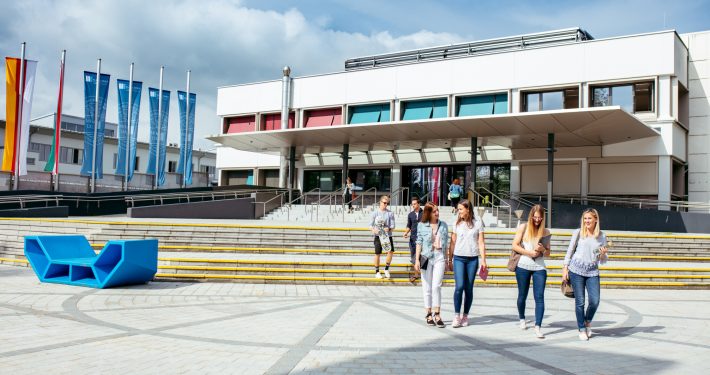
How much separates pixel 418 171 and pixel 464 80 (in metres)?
5.99

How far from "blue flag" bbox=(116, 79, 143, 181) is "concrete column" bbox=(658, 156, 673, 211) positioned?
28.6 metres

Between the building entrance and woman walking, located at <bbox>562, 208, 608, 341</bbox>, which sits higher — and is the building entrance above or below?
above

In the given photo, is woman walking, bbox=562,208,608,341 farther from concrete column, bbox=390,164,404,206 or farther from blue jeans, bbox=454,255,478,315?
concrete column, bbox=390,164,404,206

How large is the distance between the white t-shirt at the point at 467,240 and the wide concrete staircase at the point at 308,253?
435 cm

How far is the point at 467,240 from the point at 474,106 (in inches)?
918

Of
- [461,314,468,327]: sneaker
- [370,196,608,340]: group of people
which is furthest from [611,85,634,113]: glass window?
[461,314,468,327]: sneaker

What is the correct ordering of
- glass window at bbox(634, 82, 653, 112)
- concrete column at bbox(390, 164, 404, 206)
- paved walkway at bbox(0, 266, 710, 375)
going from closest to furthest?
1. paved walkway at bbox(0, 266, 710, 375)
2. glass window at bbox(634, 82, 653, 112)
3. concrete column at bbox(390, 164, 404, 206)

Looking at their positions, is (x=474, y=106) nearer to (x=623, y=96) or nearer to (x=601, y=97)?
(x=601, y=97)

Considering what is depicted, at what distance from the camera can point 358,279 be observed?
Result: 37.7 ft

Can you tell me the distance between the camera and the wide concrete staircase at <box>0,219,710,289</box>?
11672 millimetres

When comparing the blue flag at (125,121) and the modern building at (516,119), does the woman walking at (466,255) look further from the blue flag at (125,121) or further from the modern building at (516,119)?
the blue flag at (125,121)

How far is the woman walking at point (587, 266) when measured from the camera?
669 cm

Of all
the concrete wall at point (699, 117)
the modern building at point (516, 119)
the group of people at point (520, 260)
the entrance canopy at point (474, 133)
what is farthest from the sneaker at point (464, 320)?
the concrete wall at point (699, 117)

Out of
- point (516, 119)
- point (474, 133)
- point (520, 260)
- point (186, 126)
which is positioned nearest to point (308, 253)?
point (520, 260)
